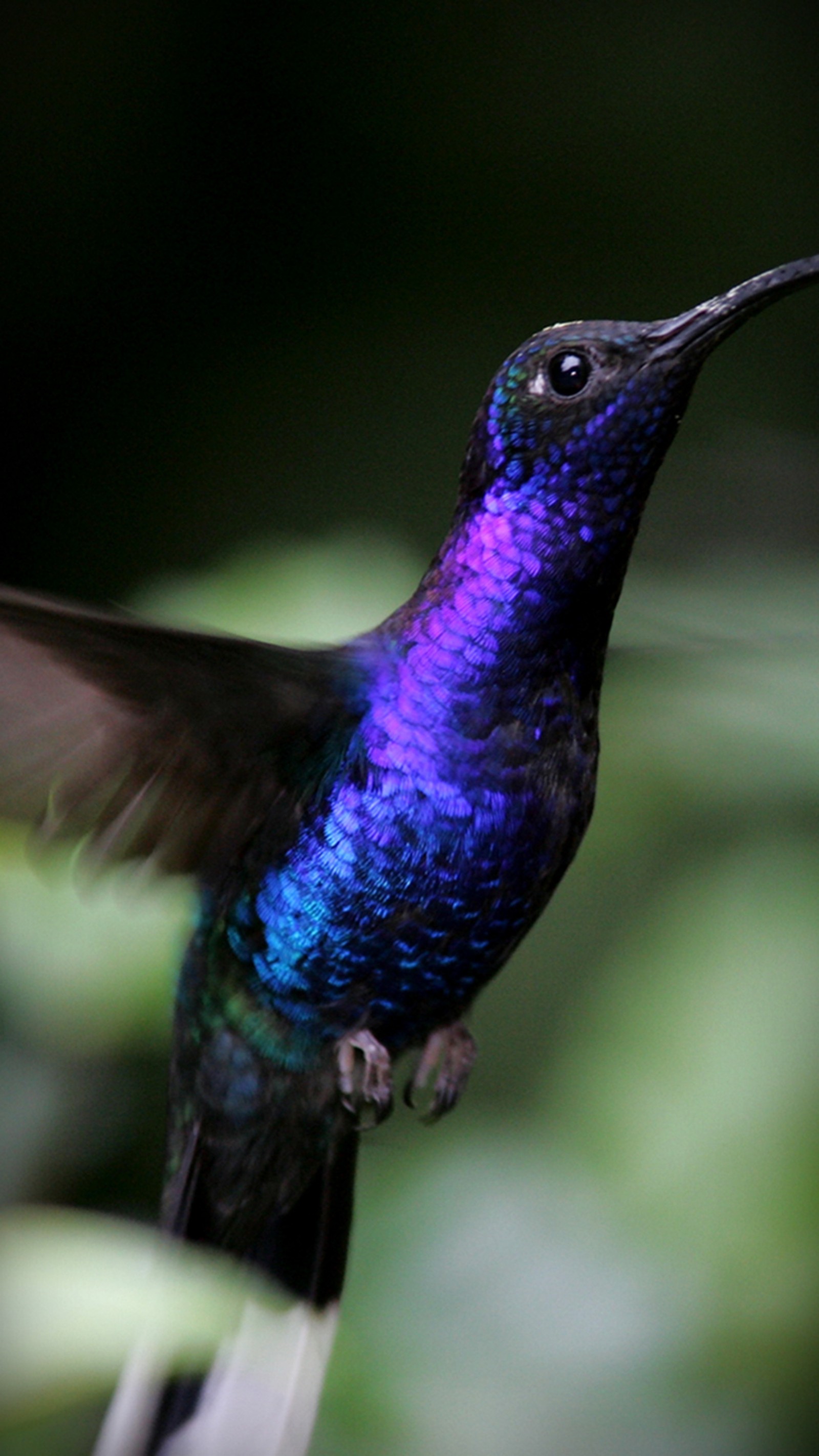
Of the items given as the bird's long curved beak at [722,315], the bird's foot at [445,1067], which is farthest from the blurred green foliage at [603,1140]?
the bird's long curved beak at [722,315]

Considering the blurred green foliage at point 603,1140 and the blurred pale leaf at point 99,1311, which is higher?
the blurred green foliage at point 603,1140

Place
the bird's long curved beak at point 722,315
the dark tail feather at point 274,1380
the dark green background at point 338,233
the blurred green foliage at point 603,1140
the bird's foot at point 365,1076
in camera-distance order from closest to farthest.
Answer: the bird's long curved beak at point 722,315 < the bird's foot at point 365,1076 < the dark tail feather at point 274,1380 < the blurred green foliage at point 603,1140 < the dark green background at point 338,233

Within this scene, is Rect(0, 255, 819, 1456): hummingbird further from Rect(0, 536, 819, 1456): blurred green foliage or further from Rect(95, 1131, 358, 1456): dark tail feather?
Rect(0, 536, 819, 1456): blurred green foliage

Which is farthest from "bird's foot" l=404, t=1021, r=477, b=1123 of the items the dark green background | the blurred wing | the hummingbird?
the dark green background

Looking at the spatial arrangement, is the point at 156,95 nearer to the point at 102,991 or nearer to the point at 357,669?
the point at 102,991

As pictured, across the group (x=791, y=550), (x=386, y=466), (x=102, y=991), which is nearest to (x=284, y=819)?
(x=102, y=991)

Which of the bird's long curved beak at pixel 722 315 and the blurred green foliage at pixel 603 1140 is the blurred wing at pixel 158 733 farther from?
the blurred green foliage at pixel 603 1140

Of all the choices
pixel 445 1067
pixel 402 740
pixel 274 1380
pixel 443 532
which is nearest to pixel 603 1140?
pixel 274 1380
